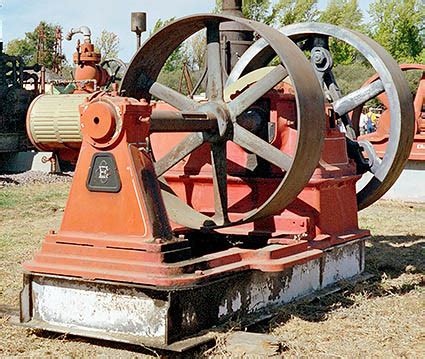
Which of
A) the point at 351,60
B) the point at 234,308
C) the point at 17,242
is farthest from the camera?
the point at 351,60

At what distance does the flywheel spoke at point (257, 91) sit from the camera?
17.3 ft

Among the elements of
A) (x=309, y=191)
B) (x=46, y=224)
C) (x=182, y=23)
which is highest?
(x=182, y=23)

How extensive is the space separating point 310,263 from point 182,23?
1.71 metres

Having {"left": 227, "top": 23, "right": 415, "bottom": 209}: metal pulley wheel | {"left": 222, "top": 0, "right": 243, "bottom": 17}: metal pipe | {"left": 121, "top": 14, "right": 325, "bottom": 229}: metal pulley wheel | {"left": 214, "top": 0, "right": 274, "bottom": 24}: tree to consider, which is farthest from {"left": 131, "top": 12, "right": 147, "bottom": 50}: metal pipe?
{"left": 214, "top": 0, "right": 274, "bottom": 24}: tree

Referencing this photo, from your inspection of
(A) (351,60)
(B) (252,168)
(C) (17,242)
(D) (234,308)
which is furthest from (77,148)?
(A) (351,60)

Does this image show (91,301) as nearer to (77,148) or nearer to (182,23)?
(182,23)

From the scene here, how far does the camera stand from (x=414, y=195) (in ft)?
38.9

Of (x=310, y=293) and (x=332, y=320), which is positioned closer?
(x=332, y=320)

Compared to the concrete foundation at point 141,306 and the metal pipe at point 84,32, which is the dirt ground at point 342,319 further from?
the metal pipe at point 84,32

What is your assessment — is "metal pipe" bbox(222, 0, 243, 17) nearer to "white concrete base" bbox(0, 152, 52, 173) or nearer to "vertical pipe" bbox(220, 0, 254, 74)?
"vertical pipe" bbox(220, 0, 254, 74)

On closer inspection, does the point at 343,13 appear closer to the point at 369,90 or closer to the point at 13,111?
the point at 13,111

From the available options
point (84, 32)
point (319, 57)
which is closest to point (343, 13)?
point (84, 32)

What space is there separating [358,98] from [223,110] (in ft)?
5.41

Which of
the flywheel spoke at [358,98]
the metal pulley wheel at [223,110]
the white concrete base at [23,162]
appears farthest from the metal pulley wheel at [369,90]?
the white concrete base at [23,162]
